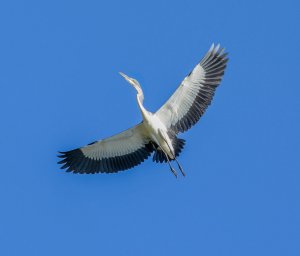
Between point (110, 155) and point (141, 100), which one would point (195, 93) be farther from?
point (110, 155)

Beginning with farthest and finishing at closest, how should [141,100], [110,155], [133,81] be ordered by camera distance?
1. [110,155]
2. [133,81]
3. [141,100]

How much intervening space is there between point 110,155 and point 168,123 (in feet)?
4.61

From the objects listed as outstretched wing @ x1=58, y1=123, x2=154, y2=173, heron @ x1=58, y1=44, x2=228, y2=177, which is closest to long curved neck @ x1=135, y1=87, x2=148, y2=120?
heron @ x1=58, y1=44, x2=228, y2=177

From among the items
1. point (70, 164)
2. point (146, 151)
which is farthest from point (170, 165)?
point (70, 164)

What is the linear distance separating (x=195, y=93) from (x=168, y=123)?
2.62 ft

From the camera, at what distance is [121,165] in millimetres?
19984

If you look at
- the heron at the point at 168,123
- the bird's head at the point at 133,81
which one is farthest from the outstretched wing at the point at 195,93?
the bird's head at the point at 133,81

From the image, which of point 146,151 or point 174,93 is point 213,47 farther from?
point 146,151

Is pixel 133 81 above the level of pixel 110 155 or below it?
above

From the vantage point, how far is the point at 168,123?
19.5 meters

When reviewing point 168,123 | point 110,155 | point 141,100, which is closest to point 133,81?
point 141,100

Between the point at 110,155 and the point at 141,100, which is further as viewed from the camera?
the point at 110,155

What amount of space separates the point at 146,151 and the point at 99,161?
947 mm

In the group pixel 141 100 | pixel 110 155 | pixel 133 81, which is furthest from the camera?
pixel 110 155
